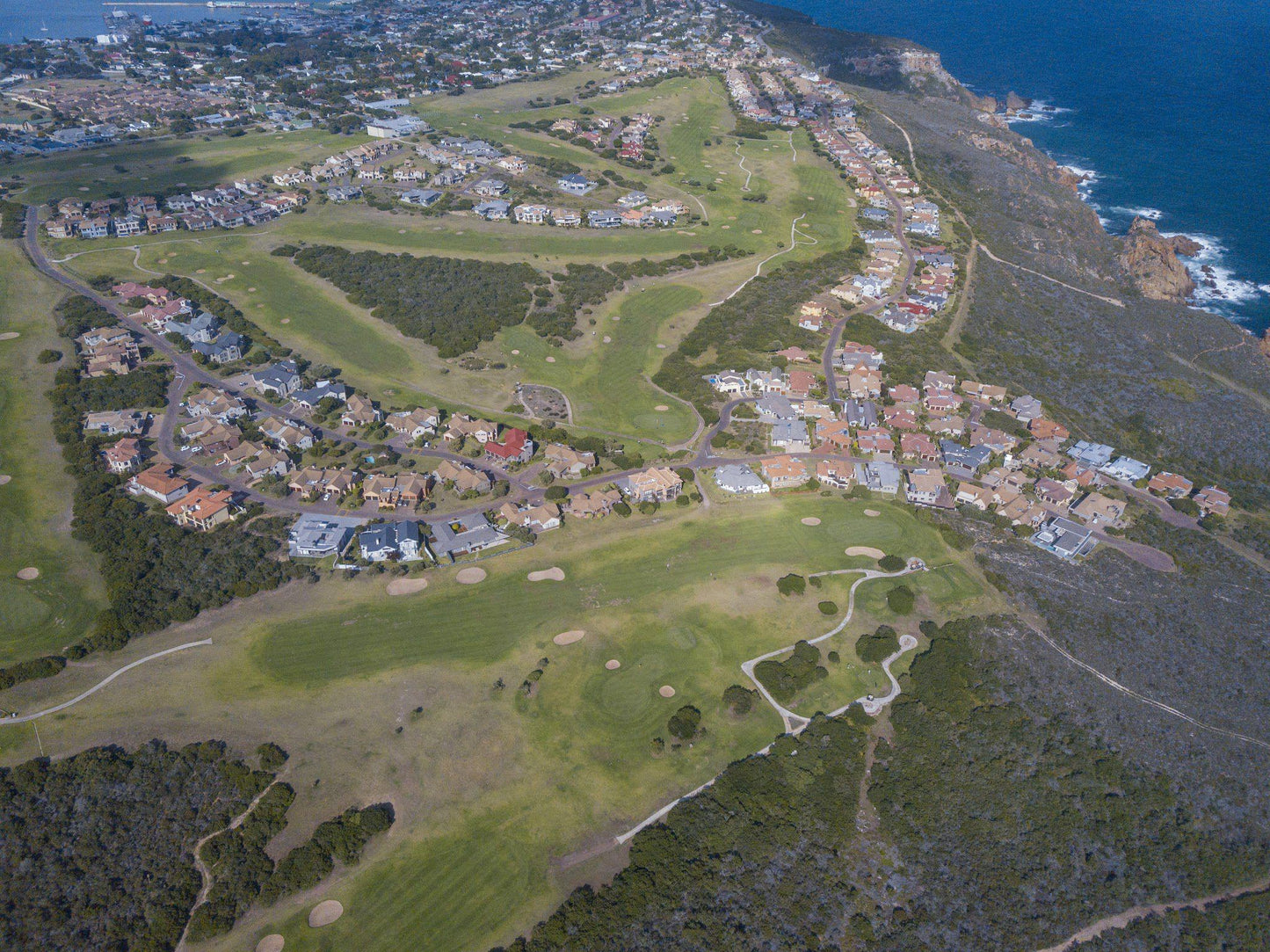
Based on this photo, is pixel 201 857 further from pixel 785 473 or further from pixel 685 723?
pixel 785 473

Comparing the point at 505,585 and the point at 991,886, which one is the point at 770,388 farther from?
the point at 991,886

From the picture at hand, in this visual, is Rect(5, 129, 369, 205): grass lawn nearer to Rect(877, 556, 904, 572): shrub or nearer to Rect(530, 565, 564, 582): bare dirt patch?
Rect(530, 565, 564, 582): bare dirt patch

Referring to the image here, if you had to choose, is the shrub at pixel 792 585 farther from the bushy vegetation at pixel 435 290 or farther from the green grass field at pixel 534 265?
the bushy vegetation at pixel 435 290

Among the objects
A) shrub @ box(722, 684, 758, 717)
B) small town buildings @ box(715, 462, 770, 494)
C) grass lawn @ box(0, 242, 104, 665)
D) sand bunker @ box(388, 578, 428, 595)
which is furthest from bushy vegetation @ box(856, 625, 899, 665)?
grass lawn @ box(0, 242, 104, 665)

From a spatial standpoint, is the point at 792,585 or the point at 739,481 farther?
the point at 739,481

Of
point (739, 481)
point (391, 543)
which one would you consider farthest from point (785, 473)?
point (391, 543)

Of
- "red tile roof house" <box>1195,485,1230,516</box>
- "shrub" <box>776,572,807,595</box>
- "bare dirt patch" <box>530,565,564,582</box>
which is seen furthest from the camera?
"red tile roof house" <box>1195,485,1230,516</box>
